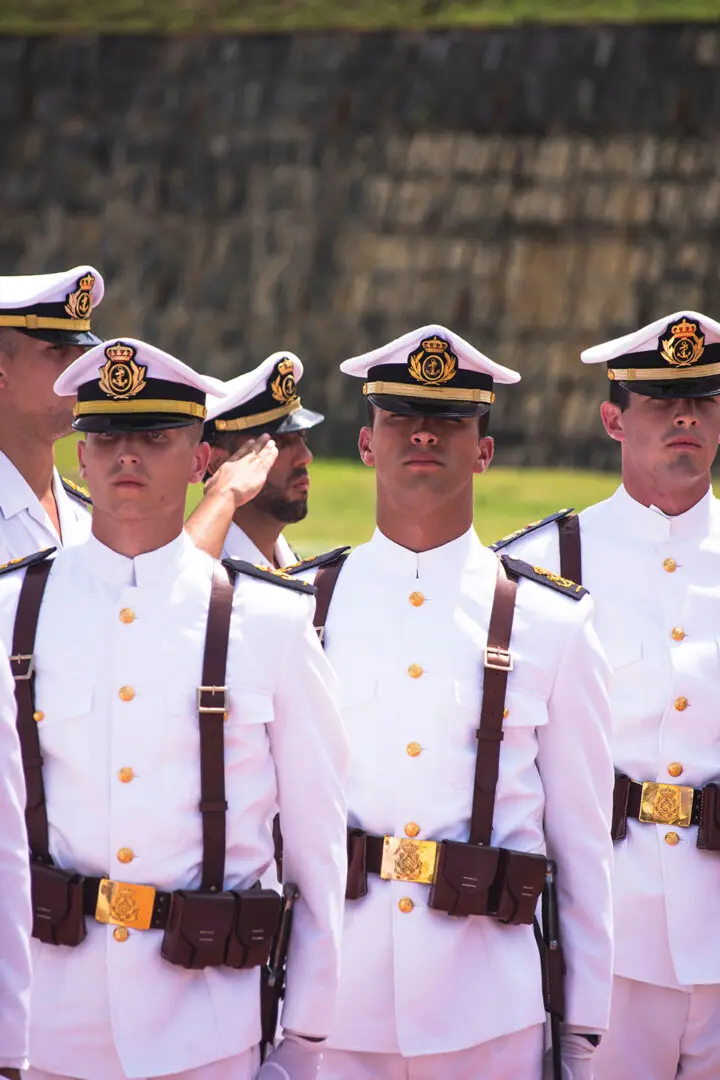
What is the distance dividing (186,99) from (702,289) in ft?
19.5

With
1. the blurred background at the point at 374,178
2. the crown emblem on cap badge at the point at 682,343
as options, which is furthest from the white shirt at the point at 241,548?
the blurred background at the point at 374,178

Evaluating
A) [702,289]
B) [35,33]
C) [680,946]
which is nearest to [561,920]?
[680,946]

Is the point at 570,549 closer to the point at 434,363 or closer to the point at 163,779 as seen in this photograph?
the point at 434,363

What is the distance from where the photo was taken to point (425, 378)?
456 cm

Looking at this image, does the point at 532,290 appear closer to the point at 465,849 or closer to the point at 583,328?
the point at 583,328

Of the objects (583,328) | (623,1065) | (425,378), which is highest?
(583,328)

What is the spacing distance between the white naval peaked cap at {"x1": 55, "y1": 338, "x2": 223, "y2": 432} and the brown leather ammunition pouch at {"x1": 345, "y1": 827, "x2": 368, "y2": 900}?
3.17ft

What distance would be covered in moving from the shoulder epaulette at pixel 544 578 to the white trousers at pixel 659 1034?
3.68ft

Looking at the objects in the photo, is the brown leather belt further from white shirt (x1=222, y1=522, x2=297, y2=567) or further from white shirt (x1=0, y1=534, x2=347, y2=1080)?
white shirt (x1=222, y1=522, x2=297, y2=567)

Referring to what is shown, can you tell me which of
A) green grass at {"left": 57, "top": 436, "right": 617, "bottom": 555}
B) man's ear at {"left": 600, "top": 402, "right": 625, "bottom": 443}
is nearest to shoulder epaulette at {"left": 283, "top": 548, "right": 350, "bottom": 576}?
man's ear at {"left": 600, "top": 402, "right": 625, "bottom": 443}

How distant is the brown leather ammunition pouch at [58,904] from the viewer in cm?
398

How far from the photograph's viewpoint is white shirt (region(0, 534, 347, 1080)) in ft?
13.1

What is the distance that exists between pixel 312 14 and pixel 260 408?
1698cm

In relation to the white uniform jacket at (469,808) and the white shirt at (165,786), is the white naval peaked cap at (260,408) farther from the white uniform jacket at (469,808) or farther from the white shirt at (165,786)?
the white shirt at (165,786)
